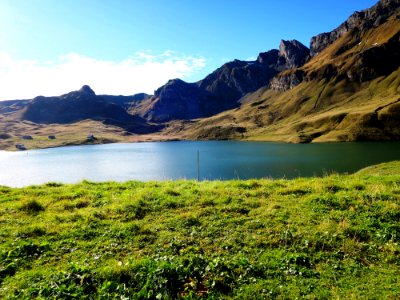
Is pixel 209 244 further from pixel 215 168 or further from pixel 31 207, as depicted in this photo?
pixel 215 168

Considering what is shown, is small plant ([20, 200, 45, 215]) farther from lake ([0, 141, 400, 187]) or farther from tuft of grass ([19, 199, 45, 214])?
lake ([0, 141, 400, 187])

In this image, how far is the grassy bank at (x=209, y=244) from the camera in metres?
9.31

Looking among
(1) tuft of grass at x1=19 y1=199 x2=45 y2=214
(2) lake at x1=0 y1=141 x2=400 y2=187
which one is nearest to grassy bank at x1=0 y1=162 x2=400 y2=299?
(1) tuft of grass at x1=19 y1=199 x2=45 y2=214

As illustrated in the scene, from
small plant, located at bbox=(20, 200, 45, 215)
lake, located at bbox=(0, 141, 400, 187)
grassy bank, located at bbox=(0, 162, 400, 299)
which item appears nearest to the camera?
grassy bank, located at bbox=(0, 162, 400, 299)

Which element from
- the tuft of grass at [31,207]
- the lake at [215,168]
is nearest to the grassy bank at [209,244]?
the tuft of grass at [31,207]

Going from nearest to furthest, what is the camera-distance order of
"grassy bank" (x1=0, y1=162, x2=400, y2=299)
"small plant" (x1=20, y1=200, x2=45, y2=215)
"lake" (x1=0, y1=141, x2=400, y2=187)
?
"grassy bank" (x1=0, y1=162, x2=400, y2=299), "small plant" (x1=20, y1=200, x2=45, y2=215), "lake" (x1=0, y1=141, x2=400, y2=187)

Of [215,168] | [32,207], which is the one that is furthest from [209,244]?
[215,168]

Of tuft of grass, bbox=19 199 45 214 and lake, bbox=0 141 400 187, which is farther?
lake, bbox=0 141 400 187

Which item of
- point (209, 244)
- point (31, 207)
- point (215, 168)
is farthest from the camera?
point (215, 168)

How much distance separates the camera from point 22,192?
73.3 feet

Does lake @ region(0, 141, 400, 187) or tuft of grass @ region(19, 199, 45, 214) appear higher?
tuft of grass @ region(19, 199, 45, 214)

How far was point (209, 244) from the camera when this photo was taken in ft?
40.2

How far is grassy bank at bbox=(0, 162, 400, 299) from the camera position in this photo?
931 centimetres

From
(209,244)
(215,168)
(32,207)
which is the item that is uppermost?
(32,207)
